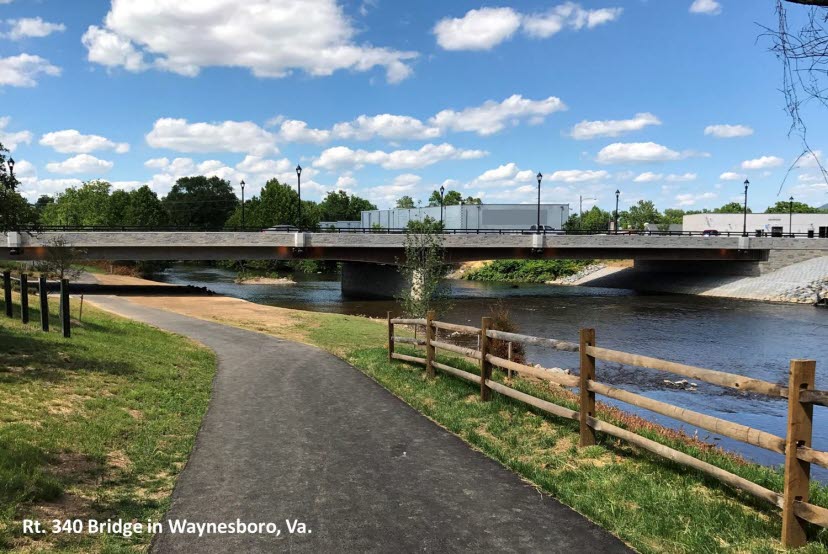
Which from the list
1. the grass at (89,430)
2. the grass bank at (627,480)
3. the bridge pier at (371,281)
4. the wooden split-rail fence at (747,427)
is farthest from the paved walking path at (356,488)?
the bridge pier at (371,281)

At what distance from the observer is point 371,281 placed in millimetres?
68250

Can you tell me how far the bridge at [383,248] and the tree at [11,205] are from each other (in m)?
33.4

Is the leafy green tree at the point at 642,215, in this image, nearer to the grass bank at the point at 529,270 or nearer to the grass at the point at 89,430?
the grass bank at the point at 529,270

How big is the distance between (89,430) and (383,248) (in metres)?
49.0

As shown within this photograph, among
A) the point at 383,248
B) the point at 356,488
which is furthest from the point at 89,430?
the point at 383,248

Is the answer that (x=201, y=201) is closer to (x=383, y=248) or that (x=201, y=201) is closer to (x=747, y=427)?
(x=383, y=248)

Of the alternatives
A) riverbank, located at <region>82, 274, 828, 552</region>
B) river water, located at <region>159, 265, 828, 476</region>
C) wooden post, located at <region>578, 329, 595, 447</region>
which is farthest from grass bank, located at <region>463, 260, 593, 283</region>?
wooden post, located at <region>578, 329, 595, 447</region>

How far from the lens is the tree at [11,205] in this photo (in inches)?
536

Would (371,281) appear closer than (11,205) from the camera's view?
No

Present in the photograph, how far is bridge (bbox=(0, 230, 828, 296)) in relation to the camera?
50.6 meters

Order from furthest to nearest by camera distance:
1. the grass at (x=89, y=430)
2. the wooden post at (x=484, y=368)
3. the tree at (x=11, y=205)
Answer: the tree at (x=11, y=205)
the wooden post at (x=484, y=368)
the grass at (x=89, y=430)

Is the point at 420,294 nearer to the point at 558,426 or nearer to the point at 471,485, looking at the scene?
the point at 558,426

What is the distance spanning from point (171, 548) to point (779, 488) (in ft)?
19.2

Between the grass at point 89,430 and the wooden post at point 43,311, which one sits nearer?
the grass at point 89,430
